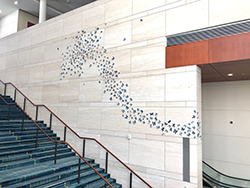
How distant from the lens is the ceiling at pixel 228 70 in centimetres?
521

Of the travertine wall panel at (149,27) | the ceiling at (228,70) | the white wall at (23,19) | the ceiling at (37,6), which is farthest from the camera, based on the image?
the white wall at (23,19)

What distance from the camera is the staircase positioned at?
5.09 metres

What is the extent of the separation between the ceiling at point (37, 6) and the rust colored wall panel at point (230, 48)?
8.56 metres

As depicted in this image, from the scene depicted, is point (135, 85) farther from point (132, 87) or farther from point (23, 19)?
point (23, 19)

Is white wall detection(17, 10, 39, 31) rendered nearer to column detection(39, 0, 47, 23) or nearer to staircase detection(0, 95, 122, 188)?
column detection(39, 0, 47, 23)


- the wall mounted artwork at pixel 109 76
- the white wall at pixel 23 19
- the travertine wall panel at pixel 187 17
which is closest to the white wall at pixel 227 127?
the wall mounted artwork at pixel 109 76

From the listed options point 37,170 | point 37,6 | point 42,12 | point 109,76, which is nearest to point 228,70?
point 109,76

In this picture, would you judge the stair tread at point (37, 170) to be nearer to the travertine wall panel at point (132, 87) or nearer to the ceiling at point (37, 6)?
the travertine wall panel at point (132, 87)

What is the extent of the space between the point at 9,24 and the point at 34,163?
34.8 feet

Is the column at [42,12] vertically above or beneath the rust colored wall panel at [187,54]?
above

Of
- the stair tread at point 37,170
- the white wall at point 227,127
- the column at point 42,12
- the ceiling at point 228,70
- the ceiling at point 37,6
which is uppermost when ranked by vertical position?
the ceiling at point 37,6

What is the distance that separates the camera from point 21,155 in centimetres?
611

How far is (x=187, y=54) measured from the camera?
567 cm

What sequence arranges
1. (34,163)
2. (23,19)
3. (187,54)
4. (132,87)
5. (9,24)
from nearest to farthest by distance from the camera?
(187,54) < (34,163) < (132,87) < (23,19) < (9,24)
